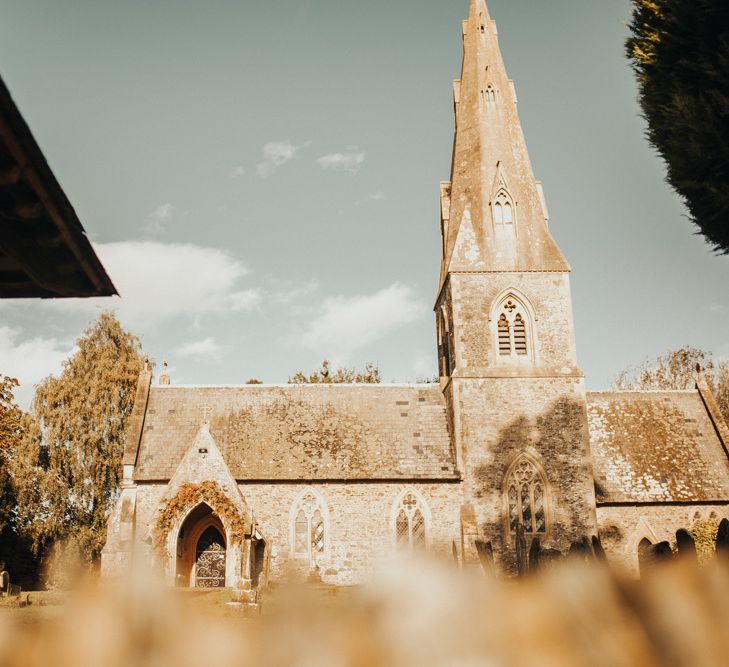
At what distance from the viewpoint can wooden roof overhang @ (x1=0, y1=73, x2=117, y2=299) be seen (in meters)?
3.53

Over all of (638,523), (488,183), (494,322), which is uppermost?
(488,183)

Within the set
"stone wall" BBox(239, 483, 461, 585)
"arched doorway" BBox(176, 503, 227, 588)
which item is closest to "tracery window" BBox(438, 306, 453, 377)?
"stone wall" BBox(239, 483, 461, 585)

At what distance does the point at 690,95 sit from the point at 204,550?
20.2m

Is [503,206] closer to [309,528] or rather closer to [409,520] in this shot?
[409,520]

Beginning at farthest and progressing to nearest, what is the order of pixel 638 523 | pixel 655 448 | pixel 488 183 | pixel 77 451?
pixel 77 451
pixel 488 183
pixel 655 448
pixel 638 523

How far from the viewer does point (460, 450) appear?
928 inches

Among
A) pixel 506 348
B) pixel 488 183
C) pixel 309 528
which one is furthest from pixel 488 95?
pixel 309 528

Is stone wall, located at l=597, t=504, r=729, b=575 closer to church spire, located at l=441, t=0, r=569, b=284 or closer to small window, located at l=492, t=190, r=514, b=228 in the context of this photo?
church spire, located at l=441, t=0, r=569, b=284

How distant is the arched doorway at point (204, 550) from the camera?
22.8 metres

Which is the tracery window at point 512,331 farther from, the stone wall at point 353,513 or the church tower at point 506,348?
the stone wall at point 353,513

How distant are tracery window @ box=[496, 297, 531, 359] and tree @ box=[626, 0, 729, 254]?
14545 millimetres

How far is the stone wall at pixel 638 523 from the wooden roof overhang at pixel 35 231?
22767mm

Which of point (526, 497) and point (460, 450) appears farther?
point (460, 450)

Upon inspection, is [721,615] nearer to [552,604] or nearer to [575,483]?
[552,604]
